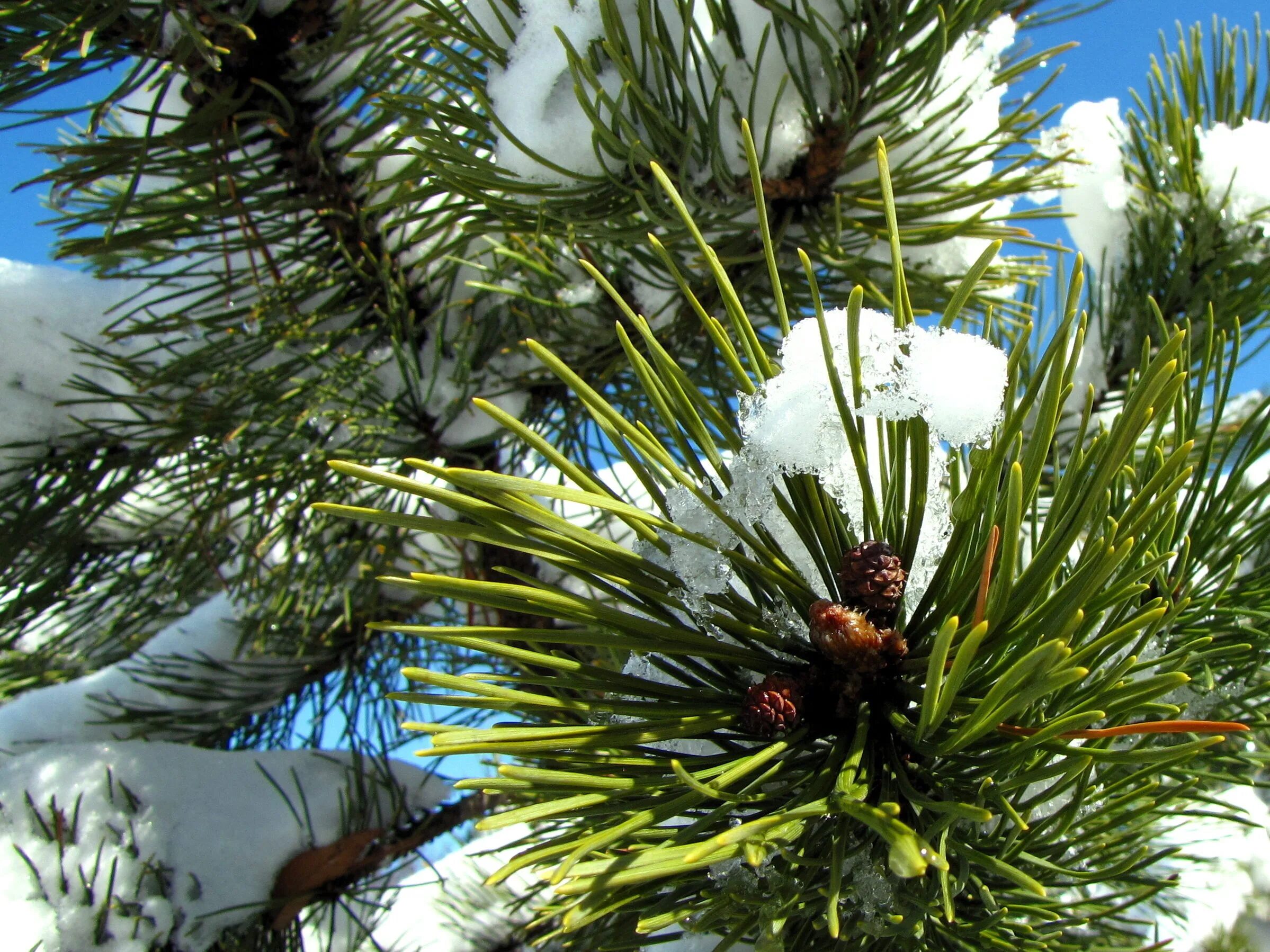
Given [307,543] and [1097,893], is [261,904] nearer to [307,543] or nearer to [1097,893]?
[307,543]

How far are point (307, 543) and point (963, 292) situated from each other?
0.93 meters

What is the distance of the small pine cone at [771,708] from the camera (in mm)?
432

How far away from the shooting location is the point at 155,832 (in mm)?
931

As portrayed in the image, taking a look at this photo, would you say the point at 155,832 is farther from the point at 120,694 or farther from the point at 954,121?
the point at 954,121

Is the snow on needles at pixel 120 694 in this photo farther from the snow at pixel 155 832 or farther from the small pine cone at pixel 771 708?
the small pine cone at pixel 771 708

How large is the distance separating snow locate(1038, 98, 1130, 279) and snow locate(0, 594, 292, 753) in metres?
1.30

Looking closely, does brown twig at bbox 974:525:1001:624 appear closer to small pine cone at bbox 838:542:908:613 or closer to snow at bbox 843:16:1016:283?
small pine cone at bbox 838:542:908:613

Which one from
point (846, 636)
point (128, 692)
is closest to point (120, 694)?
point (128, 692)

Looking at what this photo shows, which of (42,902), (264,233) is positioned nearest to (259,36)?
(264,233)

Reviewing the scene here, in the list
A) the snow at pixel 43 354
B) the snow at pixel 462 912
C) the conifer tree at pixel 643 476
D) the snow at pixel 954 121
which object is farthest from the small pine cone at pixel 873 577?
the snow at pixel 462 912

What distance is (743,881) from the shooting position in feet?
1.45

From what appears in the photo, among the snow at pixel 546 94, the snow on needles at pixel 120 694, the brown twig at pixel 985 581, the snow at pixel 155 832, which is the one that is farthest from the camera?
the snow on needles at pixel 120 694

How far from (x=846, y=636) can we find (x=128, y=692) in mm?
1207

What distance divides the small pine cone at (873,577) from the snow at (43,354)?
92 centimetres
